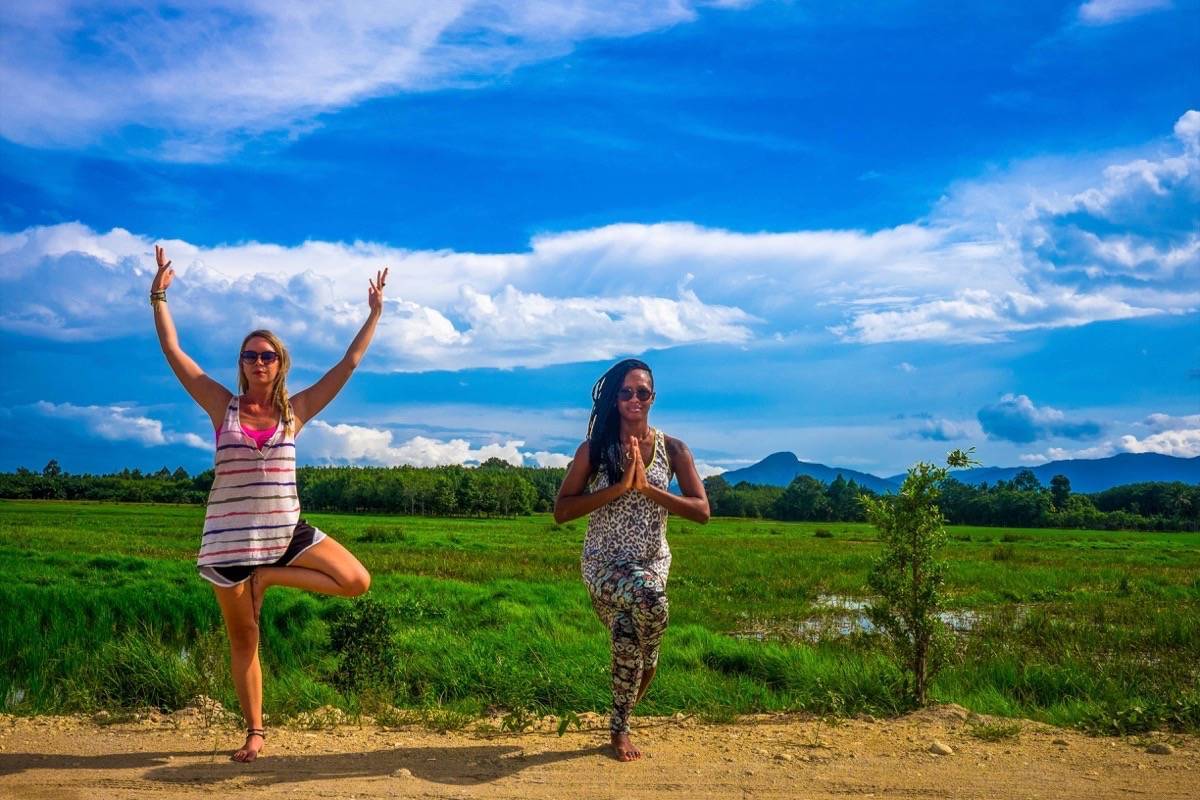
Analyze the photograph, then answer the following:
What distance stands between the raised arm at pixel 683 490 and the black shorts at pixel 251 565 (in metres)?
1.98

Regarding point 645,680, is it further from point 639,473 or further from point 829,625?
point 829,625

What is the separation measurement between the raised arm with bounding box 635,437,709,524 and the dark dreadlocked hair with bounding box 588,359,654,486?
11.6 inches

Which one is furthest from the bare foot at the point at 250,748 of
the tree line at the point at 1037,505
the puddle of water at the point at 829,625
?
the tree line at the point at 1037,505

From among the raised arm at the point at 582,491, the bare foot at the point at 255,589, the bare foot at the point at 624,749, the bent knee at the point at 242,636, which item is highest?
the raised arm at the point at 582,491

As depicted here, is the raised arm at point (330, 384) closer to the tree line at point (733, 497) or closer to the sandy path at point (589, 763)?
the sandy path at point (589, 763)

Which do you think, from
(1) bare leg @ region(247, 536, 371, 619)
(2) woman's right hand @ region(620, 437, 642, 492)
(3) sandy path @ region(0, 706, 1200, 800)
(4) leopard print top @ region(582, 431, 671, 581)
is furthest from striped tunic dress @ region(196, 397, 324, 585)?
(2) woman's right hand @ region(620, 437, 642, 492)

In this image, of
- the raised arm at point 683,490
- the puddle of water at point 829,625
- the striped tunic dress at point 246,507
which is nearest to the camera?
the striped tunic dress at point 246,507

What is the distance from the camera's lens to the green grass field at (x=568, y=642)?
736cm

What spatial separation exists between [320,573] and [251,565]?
392 mm

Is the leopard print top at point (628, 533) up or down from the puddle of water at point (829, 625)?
up

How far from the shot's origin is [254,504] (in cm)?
535

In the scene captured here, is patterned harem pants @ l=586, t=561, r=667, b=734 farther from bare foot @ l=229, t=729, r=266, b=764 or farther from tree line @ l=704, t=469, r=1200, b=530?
tree line @ l=704, t=469, r=1200, b=530

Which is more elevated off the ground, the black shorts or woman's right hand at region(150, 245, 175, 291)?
woman's right hand at region(150, 245, 175, 291)

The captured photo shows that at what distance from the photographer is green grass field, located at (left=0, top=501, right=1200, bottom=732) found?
290 inches
